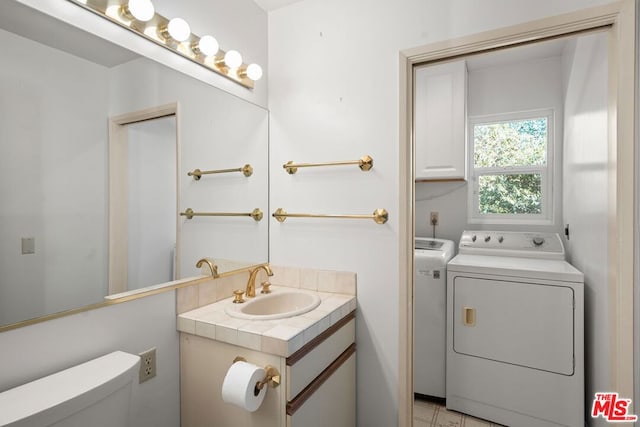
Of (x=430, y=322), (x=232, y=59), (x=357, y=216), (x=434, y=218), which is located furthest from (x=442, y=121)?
(x=232, y=59)

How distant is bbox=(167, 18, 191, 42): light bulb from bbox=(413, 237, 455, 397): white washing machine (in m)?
1.79

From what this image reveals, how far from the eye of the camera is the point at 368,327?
158cm

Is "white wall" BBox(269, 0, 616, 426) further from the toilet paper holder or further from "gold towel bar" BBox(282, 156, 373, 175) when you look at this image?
the toilet paper holder

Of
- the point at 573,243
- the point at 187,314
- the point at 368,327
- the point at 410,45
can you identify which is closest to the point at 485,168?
the point at 573,243

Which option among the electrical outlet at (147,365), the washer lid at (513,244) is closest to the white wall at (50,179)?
the electrical outlet at (147,365)

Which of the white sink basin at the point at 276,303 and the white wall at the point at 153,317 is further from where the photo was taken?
the white sink basin at the point at 276,303

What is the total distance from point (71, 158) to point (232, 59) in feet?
2.73

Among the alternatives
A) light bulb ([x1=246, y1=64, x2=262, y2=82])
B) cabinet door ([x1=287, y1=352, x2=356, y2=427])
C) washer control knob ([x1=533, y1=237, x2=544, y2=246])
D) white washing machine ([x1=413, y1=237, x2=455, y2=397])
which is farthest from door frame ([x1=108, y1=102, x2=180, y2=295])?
washer control knob ([x1=533, y1=237, x2=544, y2=246])

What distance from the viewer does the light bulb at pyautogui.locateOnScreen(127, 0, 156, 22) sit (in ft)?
3.51

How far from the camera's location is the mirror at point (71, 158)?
847 mm

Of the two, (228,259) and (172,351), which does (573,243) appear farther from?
(172,351)

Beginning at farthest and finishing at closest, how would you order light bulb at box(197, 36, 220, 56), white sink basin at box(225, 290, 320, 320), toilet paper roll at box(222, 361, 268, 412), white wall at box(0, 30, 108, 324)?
white sink basin at box(225, 290, 320, 320) → light bulb at box(197, 36, 220, 56) → toilet paper roll at box(222, 361, 268, 412) → white wall at box(0, 30, 108, 324)

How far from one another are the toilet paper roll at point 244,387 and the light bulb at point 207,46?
1262mm

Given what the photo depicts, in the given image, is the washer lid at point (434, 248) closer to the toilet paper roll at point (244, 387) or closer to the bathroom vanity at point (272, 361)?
the bathroom vanity at point (272, 361)
